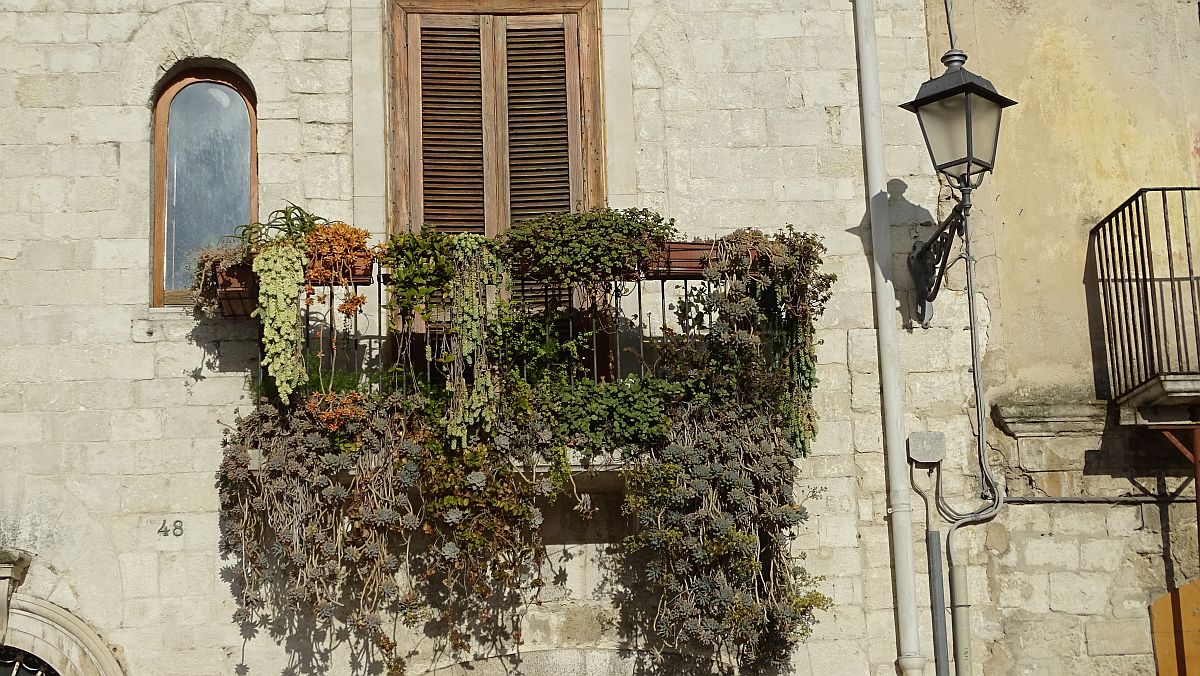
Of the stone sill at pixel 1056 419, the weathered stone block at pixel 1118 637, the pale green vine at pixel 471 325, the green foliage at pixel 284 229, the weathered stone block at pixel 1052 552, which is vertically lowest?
the weathered stone block at pixel 1118 637

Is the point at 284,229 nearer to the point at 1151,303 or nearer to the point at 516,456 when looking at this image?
the point at 516,456

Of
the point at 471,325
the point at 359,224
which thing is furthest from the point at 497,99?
the point at 471,325

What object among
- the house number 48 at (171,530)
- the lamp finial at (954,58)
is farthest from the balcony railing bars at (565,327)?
the lamp finial at (954,58)

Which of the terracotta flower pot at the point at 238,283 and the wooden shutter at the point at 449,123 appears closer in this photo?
the terracotta flower pot at the point at 238,283

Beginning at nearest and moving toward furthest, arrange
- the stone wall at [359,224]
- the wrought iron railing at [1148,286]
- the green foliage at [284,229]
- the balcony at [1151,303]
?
the green foliage at [284,229] → the stone wall at [359,224] → the balcony at [1151,303] → the wrought iron railing at [1148,286]

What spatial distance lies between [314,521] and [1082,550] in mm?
3920

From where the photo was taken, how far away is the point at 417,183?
27.6 feet

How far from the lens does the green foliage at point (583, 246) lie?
7.53m

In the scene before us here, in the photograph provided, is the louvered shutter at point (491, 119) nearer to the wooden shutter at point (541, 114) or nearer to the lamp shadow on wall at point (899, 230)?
the wooden shutter at point (541, 114)

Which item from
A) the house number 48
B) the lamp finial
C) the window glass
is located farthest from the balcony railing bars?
the lamp finial

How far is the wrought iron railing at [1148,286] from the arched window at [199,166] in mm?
4630

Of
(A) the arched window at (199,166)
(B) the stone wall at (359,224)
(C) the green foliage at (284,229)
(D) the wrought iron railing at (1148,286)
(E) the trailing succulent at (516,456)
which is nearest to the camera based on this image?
(E) the trailing succulent at (516,456)

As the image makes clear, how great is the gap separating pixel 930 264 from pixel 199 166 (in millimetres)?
3996

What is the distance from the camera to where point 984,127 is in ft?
24.8
